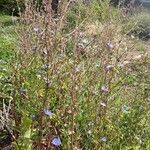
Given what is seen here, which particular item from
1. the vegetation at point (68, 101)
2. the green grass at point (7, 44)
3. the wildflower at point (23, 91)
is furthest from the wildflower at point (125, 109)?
the green grass at point (7, 44)

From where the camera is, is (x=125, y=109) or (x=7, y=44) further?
(x=7, y=44)

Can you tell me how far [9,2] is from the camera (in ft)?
33.7

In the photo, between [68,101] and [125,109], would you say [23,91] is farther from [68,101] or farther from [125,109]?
[125,109]

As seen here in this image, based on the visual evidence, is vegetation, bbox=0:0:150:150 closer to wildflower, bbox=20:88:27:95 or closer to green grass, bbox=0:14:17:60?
wildflower, bbox=20:88:27:95

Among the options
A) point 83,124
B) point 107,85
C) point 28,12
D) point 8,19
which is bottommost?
point 8,19

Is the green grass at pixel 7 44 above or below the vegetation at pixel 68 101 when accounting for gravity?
below

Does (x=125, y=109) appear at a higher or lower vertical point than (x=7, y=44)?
higher

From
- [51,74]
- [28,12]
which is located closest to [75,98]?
[51,74]

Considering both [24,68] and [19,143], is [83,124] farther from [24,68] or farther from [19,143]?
[19,143]

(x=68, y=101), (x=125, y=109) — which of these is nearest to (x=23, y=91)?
(x=68, y=101)

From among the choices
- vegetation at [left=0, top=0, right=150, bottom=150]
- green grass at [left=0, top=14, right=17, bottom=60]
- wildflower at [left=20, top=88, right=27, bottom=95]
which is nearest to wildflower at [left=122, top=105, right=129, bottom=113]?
vegetation at [left=0, top=0, right=150, bottom=150]

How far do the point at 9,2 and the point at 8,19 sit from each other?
0.82 meters

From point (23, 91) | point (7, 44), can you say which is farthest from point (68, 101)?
point (7, 44)

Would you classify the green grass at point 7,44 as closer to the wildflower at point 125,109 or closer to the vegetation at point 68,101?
the vegetation at point 68,101
